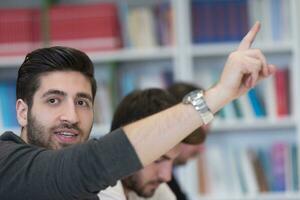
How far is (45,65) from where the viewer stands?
4.62 feet

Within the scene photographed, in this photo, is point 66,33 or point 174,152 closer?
point 174,152

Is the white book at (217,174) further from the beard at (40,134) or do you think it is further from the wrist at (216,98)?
the wrist at (216,98)

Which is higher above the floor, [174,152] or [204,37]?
[204,37]

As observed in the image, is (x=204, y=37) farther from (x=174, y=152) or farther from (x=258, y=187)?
(x=174, y=152)

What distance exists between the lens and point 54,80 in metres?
1.38

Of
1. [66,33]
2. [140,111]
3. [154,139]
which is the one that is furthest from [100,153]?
[66,33]

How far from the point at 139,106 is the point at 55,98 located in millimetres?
586

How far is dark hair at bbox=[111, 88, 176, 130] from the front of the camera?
191 centimetres

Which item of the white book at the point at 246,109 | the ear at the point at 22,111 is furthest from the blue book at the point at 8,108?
the ear at the point at 22,111

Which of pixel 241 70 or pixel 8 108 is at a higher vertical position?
pixel 241 70

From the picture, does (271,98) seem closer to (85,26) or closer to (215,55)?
(215,55)

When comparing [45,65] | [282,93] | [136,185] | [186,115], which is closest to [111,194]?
[136,185]

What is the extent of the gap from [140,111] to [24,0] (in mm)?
2057

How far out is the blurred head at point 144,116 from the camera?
192 centimetres
